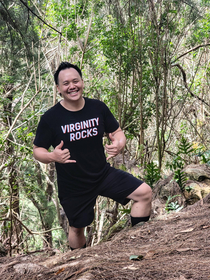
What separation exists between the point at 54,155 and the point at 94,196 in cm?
78

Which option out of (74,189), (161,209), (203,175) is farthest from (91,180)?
(203,175)

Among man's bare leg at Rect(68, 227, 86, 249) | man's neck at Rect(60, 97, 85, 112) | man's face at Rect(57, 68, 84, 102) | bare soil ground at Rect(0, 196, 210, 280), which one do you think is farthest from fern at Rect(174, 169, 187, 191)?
man's face at Rect(57, 68, 84, 102)

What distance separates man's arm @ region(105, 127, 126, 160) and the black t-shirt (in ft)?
0.46

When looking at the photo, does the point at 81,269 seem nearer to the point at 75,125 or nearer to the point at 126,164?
the point at 75,125

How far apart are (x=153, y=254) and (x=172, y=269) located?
1.53ft

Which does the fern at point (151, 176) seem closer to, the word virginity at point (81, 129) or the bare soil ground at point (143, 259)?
the bare soil ground at point (143, 259)

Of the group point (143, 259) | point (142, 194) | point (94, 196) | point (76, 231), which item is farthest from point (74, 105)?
point (143, 259)

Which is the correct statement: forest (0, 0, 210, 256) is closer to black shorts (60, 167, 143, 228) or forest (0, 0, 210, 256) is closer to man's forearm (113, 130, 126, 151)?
black shorts (60, 167, 143, 228)

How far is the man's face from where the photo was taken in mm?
3051

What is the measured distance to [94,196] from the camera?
127 inches

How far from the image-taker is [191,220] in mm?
3115

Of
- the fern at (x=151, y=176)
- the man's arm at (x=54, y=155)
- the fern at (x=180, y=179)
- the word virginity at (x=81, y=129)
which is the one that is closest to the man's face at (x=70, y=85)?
the word virginity at (x=81, y=129)

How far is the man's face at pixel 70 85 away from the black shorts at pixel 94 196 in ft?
3.20

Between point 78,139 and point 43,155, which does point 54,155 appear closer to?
point 43,155
